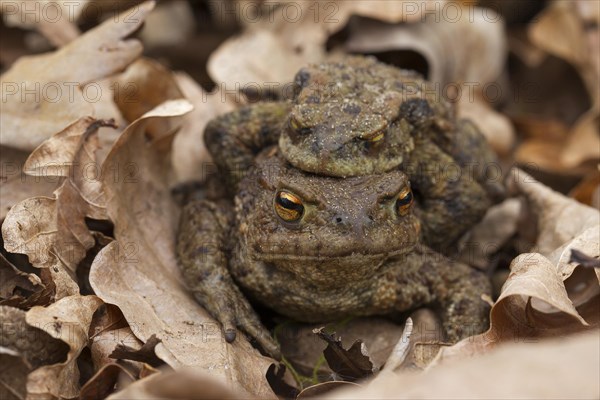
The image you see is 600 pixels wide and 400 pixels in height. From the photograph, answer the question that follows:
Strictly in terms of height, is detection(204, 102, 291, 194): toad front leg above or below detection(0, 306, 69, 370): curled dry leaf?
above

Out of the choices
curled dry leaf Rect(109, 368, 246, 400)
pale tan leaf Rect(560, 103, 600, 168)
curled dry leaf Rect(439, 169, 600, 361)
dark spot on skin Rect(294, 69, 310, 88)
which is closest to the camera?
curled dry leaf Rect(109, 368, 246, 400)

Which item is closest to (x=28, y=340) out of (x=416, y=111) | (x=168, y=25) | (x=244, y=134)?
(x=244, y=134)

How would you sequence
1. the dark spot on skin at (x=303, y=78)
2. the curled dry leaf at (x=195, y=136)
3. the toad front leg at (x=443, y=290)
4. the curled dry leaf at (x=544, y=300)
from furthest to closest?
the curled dry leaf at (x=195, y=136)
the dark spot on skin at (x=303, y=78)
the toad front leg at (x=443, y=290)
the curled dry leaf at (x=544, y=300)

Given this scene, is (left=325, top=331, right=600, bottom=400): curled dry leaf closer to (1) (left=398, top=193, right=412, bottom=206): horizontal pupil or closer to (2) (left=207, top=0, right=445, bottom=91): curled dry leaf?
(1) (left=398, top=193, right=412, bottom=206): horizontal pupil

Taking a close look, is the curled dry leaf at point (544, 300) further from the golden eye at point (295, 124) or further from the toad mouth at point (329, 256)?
the golden eye at point (295, 124)

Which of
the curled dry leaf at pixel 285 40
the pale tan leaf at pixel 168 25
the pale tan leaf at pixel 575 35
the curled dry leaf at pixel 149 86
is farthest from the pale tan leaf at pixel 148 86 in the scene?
the pale tan leaf at pixel 575 35

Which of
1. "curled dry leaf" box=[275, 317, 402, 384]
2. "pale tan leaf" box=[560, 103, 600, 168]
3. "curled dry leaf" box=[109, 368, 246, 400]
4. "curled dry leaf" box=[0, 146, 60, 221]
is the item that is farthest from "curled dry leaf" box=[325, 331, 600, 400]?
"pale tan leaf" box=[560, 103, 600, 168]

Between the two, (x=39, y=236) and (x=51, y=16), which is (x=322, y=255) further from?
(x=51, y=16)
